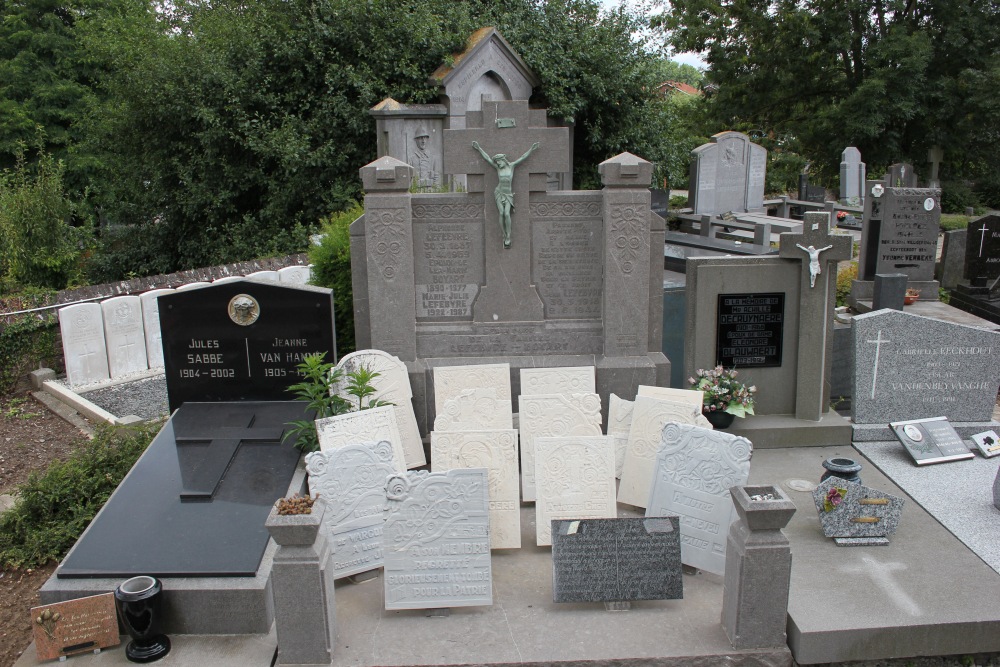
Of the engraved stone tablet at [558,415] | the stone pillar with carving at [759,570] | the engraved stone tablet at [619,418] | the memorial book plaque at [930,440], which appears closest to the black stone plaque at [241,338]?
the engraved stone tablet at [558,415]

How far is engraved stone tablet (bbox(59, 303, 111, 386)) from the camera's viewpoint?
30.8 ft

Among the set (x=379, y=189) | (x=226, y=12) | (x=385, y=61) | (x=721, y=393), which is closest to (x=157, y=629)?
(x=379, y=189)

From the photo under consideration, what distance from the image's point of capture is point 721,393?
298 inches

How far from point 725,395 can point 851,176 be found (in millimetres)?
18496

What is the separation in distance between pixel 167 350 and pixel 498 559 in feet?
11.8

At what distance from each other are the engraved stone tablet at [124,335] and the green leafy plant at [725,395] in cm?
676

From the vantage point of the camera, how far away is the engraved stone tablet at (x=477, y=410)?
6.72 meters

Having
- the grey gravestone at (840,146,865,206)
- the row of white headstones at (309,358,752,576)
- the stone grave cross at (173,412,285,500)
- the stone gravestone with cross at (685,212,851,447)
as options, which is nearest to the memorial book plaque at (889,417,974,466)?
the stone gravestone with cross at (685,212,851,447)

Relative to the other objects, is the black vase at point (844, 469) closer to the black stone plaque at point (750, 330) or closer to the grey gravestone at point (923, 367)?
the grey gravestone at point (923, 367)

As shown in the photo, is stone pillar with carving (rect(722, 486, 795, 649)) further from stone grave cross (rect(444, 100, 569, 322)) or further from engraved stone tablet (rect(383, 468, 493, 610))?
stone grave cross (rect(444, 100, 569, 322))

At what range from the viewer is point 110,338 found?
9.70m

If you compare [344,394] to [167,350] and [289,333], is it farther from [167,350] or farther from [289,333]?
[167,350]

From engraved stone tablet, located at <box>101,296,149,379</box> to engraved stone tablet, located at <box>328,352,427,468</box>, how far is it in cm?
409

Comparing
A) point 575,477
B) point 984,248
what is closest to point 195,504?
point 575,477
